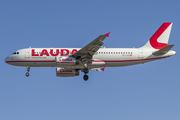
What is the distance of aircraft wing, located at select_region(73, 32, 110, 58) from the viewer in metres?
44.0

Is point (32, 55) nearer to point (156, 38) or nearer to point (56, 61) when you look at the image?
point (56, 61)

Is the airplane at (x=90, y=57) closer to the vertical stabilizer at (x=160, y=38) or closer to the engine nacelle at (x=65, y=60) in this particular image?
the engine nacelle at (x=65, y=60)

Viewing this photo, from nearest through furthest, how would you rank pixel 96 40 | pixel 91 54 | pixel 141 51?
pixel 96 40, pixel 91 54, pixel 141 51

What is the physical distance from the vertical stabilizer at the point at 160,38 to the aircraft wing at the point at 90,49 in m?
9.62

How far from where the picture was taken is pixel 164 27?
5222cm

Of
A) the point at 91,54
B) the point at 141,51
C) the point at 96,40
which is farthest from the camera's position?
the point at 141,51

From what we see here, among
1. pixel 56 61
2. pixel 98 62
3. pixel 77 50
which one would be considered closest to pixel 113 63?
pixel 98 62

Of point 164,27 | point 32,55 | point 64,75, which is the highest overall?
point 164,27

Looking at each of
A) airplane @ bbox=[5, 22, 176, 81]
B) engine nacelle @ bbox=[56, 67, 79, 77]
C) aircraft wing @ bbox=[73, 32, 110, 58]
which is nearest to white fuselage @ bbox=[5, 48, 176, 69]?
airplane @ bbox=[5, 22, 176, 81]

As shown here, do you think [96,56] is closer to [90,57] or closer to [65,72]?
[90,57]

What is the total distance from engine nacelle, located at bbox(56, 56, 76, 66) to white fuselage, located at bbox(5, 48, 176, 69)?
1.60m

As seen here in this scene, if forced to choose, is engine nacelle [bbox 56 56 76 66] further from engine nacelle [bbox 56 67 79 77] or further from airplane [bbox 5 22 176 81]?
engine nacelle [bbox 56 67 79 77]

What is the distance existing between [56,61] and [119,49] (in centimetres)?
1024

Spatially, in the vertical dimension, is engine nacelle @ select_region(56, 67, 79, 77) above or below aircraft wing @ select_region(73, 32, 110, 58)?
below
